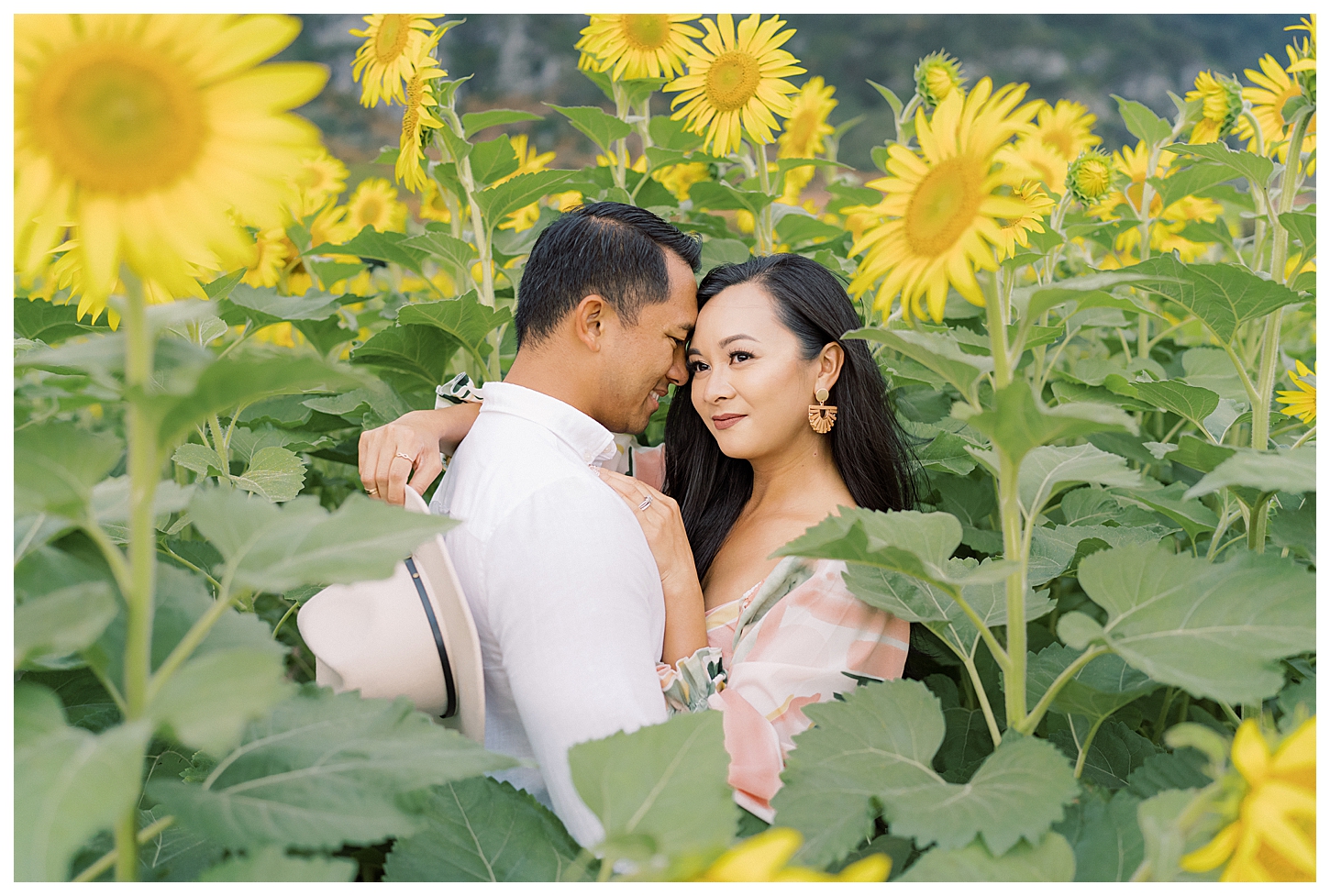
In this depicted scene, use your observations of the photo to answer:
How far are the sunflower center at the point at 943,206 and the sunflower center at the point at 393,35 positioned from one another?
1.26 m

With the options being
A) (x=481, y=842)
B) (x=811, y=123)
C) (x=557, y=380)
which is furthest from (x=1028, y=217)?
(x=811, y=123)

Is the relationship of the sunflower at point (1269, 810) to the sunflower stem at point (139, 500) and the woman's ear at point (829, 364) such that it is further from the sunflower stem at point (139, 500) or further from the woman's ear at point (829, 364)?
the woman's ear at point (829, 364)

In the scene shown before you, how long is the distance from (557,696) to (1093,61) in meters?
12.9

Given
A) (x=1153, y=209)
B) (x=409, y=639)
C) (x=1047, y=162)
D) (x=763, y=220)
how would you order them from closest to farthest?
(x=409, y=639) → (x=763, y=220) → (x=1047, y=162) → (x=1153, y=209)

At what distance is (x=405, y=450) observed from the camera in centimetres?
159

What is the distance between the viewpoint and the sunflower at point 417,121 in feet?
5.91

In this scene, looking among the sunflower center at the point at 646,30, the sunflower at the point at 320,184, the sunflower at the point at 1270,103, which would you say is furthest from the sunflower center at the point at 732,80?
the sunflower at the point at 320,184

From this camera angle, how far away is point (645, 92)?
2232 mm

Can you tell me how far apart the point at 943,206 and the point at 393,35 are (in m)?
1.33

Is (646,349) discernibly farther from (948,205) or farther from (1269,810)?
(1269,810)

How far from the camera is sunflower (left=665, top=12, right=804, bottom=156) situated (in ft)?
6.68

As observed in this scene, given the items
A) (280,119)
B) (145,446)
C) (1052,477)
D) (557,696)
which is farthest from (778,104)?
(145,446)

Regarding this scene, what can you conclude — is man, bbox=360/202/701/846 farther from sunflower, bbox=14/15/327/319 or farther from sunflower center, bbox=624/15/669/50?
sunflower, bbox=14/15/327/319

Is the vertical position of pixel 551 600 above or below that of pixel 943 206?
below
